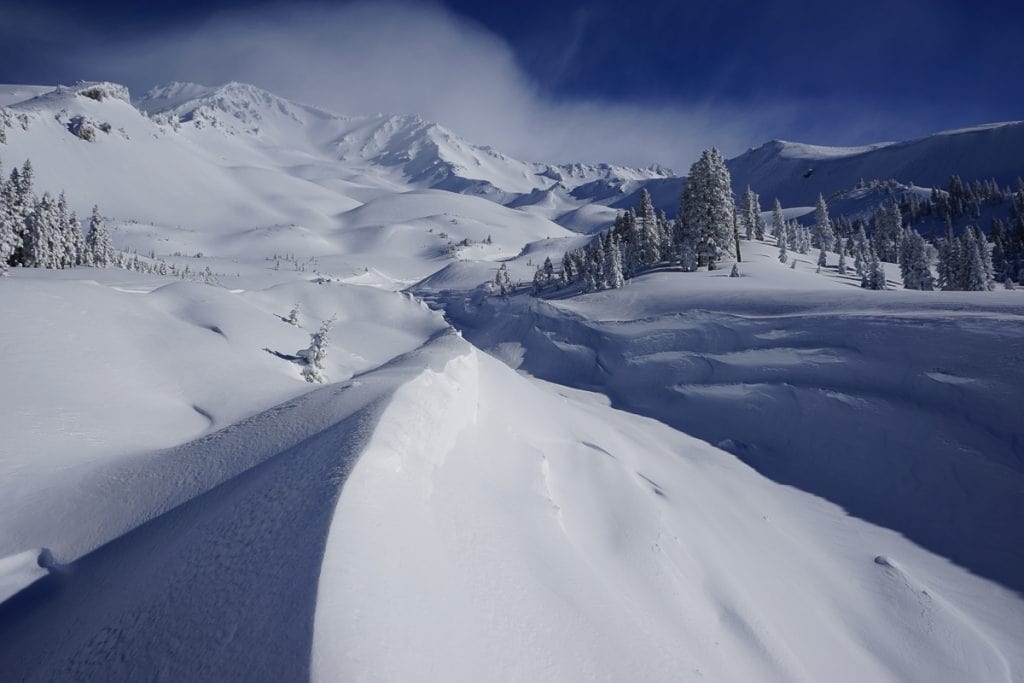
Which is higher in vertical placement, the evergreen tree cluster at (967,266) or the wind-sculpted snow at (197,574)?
the wind-sculpted snow at (197,574)

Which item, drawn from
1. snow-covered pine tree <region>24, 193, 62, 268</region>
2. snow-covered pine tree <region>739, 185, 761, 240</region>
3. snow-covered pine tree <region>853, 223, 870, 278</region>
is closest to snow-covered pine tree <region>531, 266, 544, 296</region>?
Answer: snow-covered pine tree <region>739, 185, 761, 240</region>

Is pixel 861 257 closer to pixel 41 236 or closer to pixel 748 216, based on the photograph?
pixel 748 216

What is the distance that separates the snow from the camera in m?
5.11

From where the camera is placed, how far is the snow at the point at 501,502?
5113 millimetres

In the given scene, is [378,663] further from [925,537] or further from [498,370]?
[925,537]

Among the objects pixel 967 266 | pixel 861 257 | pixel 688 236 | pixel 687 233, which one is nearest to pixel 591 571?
pixel 688 236

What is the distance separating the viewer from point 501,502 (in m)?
9.02

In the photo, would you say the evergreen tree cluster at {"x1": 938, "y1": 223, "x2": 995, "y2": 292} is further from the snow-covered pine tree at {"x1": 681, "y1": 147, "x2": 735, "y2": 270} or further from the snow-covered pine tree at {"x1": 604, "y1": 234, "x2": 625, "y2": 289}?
the snow-covered pine tree at {"x1": 604, "y1": 234, "x2": 625, "y2": 289}

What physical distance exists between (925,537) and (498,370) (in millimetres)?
15385

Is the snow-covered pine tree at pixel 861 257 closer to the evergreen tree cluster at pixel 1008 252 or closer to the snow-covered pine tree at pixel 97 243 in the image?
the evergreen tree cluster at pixel 1008 252

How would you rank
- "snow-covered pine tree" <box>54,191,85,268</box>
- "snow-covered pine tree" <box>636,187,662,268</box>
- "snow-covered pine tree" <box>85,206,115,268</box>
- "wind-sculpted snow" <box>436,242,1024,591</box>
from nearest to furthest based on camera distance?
"wind-sculpted snow" <box>436,242,1024,591</box>, "snow-covered pine tree" <box>54,191,85,268</box>, "snow-covered pine tree" <box>636,187,662,268</box>, "snow-covered pine tree" <box>85,206,115,268</box>

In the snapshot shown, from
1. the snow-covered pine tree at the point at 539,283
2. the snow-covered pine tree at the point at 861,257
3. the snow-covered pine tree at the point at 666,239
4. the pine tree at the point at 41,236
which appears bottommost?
the snow-covered pine tree at the point at 861,257

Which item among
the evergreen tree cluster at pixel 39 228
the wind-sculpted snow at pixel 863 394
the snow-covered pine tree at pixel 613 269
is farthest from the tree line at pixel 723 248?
the evergreen tree cluster at pixel 39 228

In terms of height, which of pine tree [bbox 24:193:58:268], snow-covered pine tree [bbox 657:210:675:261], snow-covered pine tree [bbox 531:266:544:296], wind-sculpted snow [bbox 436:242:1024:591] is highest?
pine tree [bbox 24:193:58:268]
